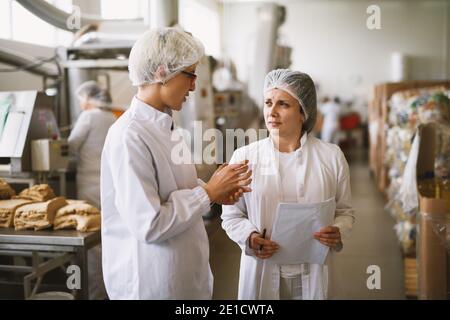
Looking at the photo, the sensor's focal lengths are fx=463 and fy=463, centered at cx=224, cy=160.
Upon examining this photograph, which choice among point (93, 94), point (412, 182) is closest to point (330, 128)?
point (412, 182)

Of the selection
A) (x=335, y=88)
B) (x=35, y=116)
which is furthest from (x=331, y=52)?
(x=35, y=116)

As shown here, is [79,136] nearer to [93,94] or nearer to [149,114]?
[93,94]

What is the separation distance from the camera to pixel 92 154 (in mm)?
2590

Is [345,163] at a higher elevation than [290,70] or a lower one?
lower

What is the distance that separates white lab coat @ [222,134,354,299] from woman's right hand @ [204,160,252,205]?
92 millimetres

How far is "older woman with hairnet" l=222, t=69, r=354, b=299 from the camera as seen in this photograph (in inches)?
55.9

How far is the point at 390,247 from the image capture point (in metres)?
3.92

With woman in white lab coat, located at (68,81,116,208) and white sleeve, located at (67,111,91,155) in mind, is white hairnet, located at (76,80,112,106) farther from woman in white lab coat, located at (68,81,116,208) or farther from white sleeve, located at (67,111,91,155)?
white sleeve, located at (67,111,91,155)

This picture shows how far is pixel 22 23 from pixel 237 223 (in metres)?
1.46

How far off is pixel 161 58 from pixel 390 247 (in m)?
3.23

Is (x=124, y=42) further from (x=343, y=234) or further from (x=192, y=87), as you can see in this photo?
(x=343, y=234)

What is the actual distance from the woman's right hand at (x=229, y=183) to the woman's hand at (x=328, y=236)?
27 cm

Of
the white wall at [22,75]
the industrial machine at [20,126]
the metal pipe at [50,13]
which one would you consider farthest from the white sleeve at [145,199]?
the white wall at [22,75]

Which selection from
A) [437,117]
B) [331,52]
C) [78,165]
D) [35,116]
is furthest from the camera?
[331,52]
